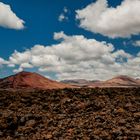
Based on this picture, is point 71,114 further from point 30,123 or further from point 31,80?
point 31,80

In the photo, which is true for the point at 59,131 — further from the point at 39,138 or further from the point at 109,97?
the point at 109,97

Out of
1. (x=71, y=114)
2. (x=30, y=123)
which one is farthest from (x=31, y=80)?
(x=30, y=123)

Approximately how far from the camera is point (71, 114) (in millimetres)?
9312

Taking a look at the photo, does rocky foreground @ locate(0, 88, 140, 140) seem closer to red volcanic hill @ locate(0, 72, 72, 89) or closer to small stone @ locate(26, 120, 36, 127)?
small stone @ locate(26, 120, 36, 127)

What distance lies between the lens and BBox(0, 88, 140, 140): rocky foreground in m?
8.04

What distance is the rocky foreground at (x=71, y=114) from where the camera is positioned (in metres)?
8.04

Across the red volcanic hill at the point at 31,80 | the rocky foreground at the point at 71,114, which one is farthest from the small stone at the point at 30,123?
the red volcanic hill at the point at 31,80

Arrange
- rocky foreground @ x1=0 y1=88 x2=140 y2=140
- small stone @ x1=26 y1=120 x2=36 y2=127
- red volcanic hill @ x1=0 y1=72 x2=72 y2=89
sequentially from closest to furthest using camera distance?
rocky foreground @ x1=0 y1=88 x2=140 y2=140 < small stone @ x1=26 y1=120 x2=36 y2=127 < red volcanic hill @ x1=0 y1=72 x2=72 y2=89

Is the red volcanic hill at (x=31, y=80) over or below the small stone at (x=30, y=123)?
over

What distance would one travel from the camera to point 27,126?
8805mm

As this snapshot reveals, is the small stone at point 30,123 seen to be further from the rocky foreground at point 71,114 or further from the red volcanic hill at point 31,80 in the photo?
the red volcanic hill at point 31,80

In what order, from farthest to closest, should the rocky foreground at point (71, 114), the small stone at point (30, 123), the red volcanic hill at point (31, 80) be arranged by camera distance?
the red volcanic hill at point (31, 80)
the small stone at point (30, 123)
the rocky foreground at point (71, 114)

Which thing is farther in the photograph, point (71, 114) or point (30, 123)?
point (71, 114)

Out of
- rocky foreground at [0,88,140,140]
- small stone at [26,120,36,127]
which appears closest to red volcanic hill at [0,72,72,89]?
rocky foreground at [0,88,140,140]
